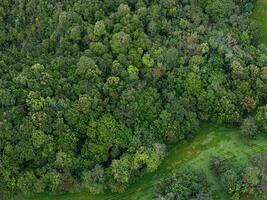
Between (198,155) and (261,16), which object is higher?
(261,16)

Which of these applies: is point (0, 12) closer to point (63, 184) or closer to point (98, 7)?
point (98, 7)

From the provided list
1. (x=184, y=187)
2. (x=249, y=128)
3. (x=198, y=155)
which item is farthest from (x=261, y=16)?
(x=184, y=187)

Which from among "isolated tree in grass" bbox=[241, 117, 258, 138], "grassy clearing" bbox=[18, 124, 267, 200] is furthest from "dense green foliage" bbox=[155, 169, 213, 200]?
"isolated tree in grass" bbox=[241, 117, 258, 138]

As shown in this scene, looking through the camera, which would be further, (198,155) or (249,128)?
(198,155)

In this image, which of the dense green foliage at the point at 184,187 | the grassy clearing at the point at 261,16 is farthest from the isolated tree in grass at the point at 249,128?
the grassy clearing at the point at 261,16

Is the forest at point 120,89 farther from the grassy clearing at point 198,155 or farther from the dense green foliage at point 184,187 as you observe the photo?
the grassy clearing at point 198,155

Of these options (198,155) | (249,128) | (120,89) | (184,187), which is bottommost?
(184,187)

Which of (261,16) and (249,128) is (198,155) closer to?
(249,128)

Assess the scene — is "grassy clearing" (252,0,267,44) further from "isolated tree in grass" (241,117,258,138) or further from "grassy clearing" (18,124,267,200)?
"grassy clearing" (18,124,267,200)
